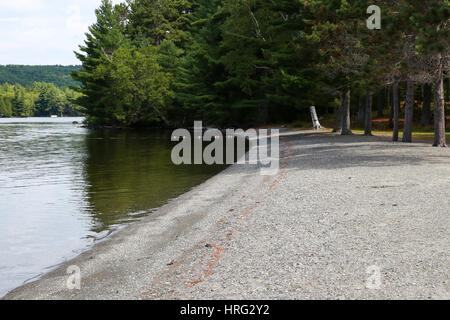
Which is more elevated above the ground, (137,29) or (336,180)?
(137,29)

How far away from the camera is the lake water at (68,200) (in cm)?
878

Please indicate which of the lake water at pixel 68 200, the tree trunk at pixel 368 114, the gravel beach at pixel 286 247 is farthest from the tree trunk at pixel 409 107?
the gravel beach at pixel 286 247

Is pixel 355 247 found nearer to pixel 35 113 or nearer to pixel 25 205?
pixel 25 205

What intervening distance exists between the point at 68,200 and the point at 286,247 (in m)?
8.85

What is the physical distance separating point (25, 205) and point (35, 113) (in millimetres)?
194625

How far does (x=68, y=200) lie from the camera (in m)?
14.0

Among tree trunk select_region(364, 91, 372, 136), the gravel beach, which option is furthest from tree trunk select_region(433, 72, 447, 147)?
the gravel beach

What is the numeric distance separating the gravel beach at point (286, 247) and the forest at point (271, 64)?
6997 millimetres

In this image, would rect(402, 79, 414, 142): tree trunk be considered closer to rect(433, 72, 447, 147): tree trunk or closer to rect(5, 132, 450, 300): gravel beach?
rect(433, 72, 447, 147): tree trunk

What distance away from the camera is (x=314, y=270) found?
6066 mm

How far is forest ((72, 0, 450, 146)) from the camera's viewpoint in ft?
60.7

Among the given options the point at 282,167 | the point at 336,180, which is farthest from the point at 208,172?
the point at 336,180

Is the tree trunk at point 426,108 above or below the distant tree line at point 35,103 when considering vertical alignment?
below

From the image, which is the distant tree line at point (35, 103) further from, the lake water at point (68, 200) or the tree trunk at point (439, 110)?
the tree trunk at point (439, 110)
